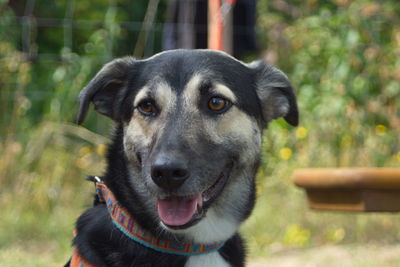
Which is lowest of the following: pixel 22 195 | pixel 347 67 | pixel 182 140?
pixel 22 195

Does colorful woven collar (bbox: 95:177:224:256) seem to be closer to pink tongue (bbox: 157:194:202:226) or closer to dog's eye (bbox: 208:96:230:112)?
pink tongue (bbox: 157:194:202:226)

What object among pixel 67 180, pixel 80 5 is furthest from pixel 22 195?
pixel 80 5

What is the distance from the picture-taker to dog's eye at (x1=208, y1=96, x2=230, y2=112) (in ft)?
10.4

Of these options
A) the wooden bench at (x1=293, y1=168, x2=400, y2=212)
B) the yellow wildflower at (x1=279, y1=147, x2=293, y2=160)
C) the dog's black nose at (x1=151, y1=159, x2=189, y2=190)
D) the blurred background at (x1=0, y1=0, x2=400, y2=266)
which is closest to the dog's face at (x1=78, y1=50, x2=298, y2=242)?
the dog's black nose at (x1=151, y1=159, x2=189, y2=190)

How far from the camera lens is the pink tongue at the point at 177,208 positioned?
2914 mm

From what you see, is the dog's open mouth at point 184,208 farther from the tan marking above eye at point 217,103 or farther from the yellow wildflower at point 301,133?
the yellow wildflower at point 301,133

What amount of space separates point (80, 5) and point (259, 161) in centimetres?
809

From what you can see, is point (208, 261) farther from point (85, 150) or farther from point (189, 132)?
point (85, 150)

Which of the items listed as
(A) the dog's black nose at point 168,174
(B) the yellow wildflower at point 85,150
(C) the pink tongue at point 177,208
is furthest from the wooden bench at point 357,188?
(B) the yellow wildflower at point 85,150

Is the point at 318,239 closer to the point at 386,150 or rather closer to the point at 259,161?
the point at 386,150

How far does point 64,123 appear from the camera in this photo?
6758 millimetres

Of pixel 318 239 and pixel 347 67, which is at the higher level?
pixel 347 67

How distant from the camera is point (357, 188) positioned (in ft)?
14.3

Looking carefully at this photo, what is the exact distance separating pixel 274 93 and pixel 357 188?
1.14 metres
